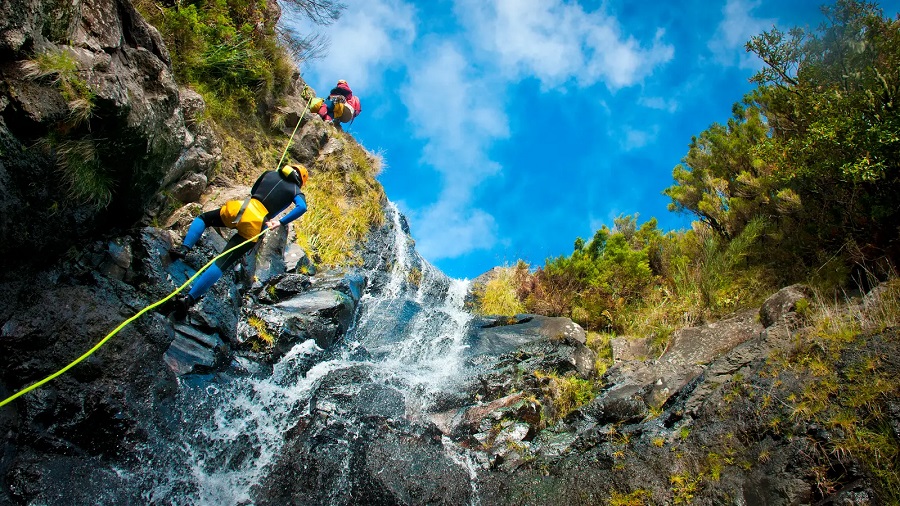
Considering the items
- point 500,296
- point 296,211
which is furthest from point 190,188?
point 500,296

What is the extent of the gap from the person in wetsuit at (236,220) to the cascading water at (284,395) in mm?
1073

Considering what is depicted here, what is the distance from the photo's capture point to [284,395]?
5.54 m

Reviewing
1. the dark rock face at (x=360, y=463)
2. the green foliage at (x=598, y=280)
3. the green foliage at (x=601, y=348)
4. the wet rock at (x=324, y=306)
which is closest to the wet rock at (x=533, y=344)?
the green foliage at (x=601, y=348)

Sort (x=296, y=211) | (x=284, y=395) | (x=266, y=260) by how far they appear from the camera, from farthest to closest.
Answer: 1. (x=266, y=260)
2. (x=296, y=211)
3. (x=284, y=395)

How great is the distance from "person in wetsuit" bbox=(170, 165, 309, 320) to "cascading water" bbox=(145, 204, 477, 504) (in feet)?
3.52

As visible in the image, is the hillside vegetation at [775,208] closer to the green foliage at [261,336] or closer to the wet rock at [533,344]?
the wet rock at [533,344]

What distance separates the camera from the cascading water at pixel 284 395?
13.7 feet

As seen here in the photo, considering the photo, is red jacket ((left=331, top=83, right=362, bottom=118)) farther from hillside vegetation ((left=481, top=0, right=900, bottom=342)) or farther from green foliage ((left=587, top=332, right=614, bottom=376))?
green foliage ((left=587, top=332, right=614, bottom=376))

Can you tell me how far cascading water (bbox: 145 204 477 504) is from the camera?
13.7 ft

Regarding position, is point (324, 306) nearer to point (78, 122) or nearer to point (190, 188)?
point (190, 188)

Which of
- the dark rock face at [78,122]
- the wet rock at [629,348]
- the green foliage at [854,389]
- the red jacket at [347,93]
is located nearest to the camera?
the green foliage at [854,389]

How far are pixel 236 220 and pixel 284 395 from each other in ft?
7.31

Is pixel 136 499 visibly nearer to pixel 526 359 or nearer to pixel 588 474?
pixel 588 474

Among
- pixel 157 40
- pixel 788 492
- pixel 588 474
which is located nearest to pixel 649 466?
pixel 588 474
